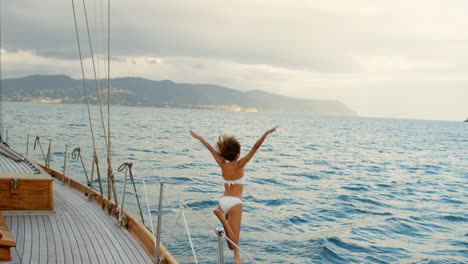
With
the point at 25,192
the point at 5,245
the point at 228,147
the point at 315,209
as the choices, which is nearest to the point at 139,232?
the point at 5,245

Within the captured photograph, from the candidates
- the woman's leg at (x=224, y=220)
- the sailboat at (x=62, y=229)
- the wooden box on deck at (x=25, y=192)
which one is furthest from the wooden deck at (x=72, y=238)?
the woman's leg at (x=224, y=220)

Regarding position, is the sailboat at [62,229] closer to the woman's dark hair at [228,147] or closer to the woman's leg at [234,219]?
the woman's leg at [234,219]

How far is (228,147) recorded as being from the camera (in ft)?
11.7

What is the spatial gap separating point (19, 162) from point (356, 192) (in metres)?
11.6

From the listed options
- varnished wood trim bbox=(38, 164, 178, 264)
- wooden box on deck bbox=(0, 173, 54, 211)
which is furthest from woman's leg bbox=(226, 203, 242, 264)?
wooden box on deck bbox=(0, 173, 54, 211)

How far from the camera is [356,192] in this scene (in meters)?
14.8

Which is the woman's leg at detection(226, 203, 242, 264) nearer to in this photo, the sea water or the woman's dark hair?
the sea water

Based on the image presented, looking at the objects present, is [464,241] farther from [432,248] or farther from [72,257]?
[72,257]

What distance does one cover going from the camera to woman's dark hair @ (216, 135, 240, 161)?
3.57 m

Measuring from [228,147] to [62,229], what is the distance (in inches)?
126

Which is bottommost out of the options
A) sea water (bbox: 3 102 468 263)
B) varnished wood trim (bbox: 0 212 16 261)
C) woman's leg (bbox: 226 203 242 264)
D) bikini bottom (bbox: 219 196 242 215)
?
sea water (bbox: 3 102 468 263)

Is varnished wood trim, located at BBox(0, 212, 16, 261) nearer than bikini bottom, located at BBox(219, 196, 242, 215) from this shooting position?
No

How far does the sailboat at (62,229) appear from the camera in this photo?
14.3 ft

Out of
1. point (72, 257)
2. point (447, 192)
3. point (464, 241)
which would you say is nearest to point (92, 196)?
point (72, 257)
